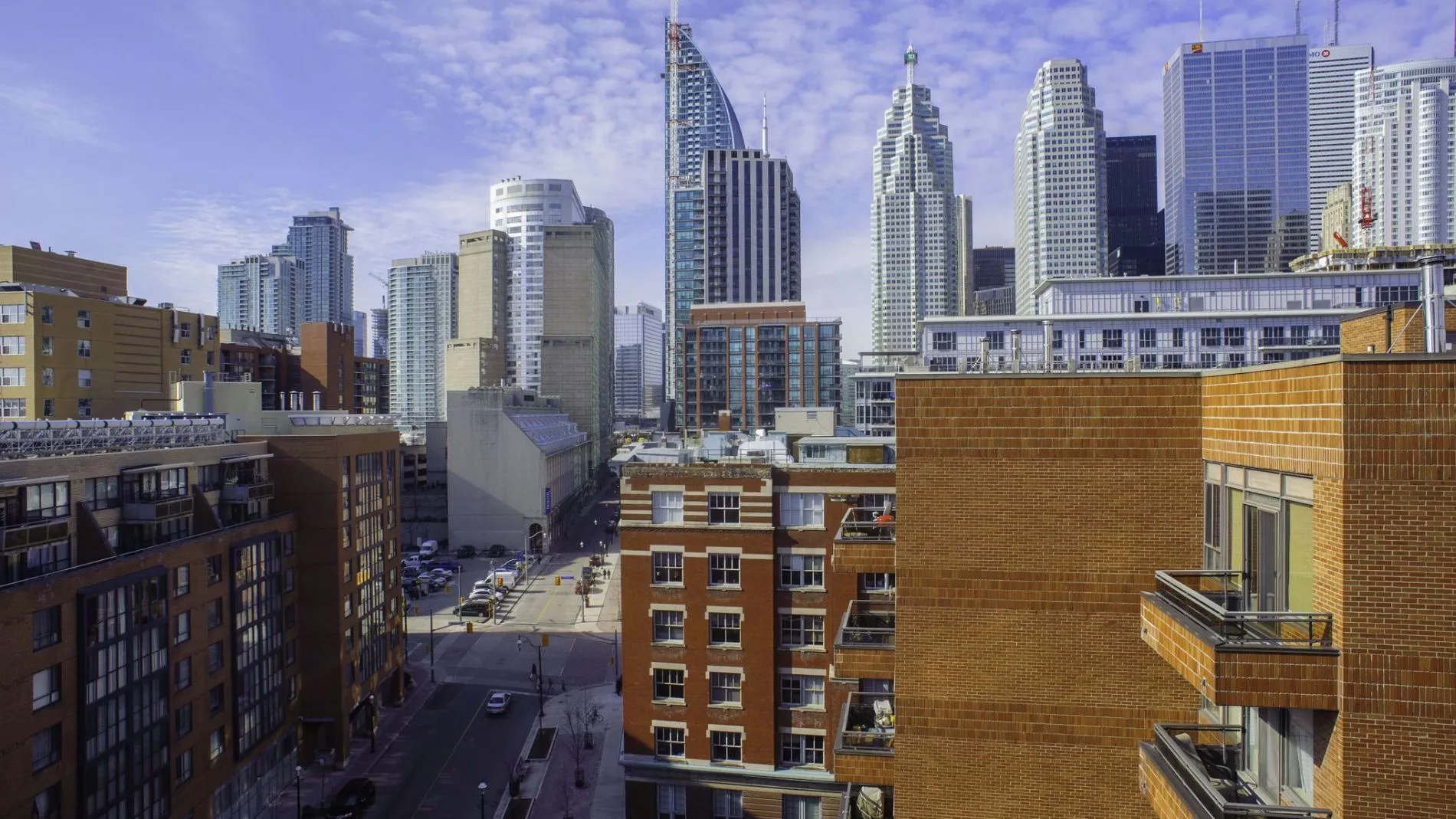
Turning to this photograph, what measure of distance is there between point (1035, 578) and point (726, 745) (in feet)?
81.8

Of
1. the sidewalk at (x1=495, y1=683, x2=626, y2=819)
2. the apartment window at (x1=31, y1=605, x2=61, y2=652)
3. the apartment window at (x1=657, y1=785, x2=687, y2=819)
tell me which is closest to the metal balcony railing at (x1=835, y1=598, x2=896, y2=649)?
the apartment window at (x1=657, y1=785, x2=687, y2=819)

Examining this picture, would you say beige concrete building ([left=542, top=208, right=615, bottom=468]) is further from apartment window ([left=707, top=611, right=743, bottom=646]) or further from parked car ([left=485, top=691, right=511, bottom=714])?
apartment window ([left=707, top=611, right=743, bottom=646])

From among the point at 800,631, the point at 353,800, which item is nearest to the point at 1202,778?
the point at 800,631

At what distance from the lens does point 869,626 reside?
77.0 ft

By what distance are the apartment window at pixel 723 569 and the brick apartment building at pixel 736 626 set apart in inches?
1.7

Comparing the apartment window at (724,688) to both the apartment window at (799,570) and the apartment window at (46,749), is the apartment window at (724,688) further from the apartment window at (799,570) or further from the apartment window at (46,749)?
the apartment window at (46,749)

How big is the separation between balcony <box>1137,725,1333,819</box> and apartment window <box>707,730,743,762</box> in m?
24.7

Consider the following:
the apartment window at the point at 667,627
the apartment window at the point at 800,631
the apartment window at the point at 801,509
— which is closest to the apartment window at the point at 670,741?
the apartment window at the point at 667,627

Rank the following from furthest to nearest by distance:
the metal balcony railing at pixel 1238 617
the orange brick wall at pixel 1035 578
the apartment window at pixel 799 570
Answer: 1. the apartment window at pixel 799 570
2. the orange brick wall at pixel 1035 578
3. the metal balcony railing at pixel 1238 617

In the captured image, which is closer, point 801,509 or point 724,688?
point 801,509

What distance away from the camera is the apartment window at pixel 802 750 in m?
34.9

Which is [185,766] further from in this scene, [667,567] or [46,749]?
[667,567]

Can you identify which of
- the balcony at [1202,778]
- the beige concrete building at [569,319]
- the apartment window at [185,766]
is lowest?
the apartment window at [185,766]

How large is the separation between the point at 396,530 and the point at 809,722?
3094cm
